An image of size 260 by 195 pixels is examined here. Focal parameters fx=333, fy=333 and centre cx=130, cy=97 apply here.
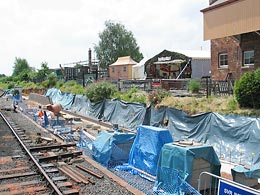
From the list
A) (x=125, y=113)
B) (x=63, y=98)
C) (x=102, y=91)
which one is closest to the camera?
(x=125, y=113)

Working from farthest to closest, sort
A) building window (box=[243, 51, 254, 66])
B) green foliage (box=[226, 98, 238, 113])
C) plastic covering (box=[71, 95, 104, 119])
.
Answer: plastic covering (box=[71, 95, 104, 119]) → building window (box=[243, 51, 254, 66]) → green foliage (box=[226, 98, 238, 113])

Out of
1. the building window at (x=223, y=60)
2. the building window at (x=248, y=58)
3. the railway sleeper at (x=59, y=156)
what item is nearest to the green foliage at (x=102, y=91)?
the building window at (x=223, y=60)

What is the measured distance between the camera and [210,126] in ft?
42.2

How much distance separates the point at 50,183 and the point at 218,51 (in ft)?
65.1

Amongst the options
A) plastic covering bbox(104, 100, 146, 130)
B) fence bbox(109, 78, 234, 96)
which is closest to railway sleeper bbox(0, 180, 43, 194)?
plastic covering bbox(104, 100, 146, 130)

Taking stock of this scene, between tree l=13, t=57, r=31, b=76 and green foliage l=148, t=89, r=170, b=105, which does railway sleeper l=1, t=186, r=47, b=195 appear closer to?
green foliage l=148, t=89, r=170, b=105

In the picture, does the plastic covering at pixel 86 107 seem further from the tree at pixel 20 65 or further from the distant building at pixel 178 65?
the tree at pixel 20 65

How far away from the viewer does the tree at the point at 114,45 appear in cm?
7800

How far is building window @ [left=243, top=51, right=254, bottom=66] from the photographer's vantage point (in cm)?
2202

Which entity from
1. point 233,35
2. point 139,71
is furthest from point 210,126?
point 139,71

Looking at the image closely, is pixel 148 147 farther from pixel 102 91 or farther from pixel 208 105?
pixel 102 91

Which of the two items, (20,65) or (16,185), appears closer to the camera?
(16,185)

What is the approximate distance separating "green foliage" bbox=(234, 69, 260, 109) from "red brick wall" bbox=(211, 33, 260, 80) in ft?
28.3

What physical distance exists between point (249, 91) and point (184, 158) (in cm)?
599
